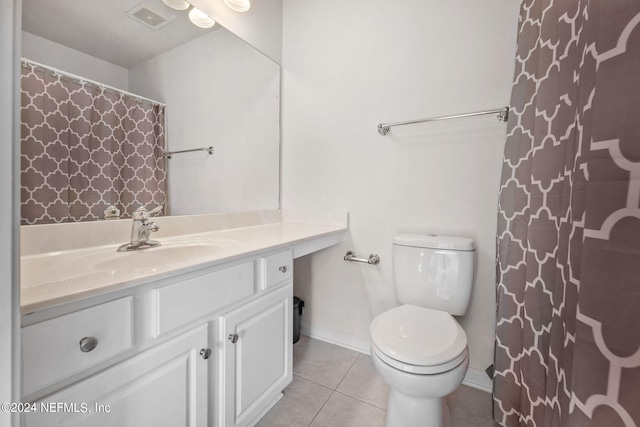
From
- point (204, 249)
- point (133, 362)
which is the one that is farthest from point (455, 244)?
point (133, 362)

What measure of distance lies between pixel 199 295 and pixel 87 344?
281 mm

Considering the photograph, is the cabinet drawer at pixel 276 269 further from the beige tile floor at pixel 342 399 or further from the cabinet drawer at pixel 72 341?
the beige tile floor at pixel 342 399

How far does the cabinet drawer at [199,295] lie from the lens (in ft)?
2.33

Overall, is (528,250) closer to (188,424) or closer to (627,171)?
(627,171)

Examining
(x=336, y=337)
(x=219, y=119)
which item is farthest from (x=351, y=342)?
(x=219, y=119)

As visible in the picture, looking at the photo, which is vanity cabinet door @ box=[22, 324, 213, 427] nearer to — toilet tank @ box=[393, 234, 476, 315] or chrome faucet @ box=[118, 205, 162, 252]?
chrome faucet @ box=[118, 205, 162, 252]

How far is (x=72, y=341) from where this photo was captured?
55cm

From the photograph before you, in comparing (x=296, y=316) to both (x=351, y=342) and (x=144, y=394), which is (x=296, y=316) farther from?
(x=144, y=394)

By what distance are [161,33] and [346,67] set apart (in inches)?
Result: 41.3

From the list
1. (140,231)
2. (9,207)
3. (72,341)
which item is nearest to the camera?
(9,207)

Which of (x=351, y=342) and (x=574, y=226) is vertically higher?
(x=574, y=226)

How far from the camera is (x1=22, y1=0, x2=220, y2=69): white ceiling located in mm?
885

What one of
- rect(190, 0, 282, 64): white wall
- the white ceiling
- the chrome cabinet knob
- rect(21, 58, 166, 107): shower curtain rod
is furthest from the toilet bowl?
rect(190, 0, 282, 64): white wall

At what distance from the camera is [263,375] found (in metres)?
1.10
